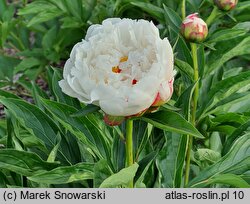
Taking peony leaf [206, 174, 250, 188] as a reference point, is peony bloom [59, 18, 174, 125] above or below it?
above

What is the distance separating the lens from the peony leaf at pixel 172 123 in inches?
50.2

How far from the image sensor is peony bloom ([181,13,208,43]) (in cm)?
157

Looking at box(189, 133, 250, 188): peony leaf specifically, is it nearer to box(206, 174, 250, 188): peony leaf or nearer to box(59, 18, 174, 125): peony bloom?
box(206, 174, 250, 188): peony leaf

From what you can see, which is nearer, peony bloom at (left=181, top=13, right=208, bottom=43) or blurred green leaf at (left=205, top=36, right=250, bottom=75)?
peony bloom at (left=181, top=13, right=208, bottom=43)

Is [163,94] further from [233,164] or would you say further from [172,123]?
[233,164]

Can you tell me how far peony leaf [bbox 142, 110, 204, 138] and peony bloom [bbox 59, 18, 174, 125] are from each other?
5 centimetres

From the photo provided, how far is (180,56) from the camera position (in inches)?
70.2

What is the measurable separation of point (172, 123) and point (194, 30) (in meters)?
0.37

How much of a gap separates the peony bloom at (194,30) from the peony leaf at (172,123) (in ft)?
1.14

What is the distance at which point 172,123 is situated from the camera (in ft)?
4.23

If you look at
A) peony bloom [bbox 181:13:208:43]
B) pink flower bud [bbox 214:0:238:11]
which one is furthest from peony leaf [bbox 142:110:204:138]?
pink flower bud [bbox 214:0:238:11]

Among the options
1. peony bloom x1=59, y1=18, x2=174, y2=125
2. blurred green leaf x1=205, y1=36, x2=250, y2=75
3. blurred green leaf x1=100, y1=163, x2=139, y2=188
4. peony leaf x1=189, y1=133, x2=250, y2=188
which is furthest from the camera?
blurred green leaf x1=205, y1=36, x2=250, y2=75

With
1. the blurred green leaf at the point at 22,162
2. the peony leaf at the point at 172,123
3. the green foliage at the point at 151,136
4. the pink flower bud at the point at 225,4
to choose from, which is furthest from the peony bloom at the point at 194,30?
the blurred green leaf at the point at 22,162

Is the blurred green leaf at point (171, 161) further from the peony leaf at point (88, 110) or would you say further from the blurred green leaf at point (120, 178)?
the peony leaf at point (88, 110)
